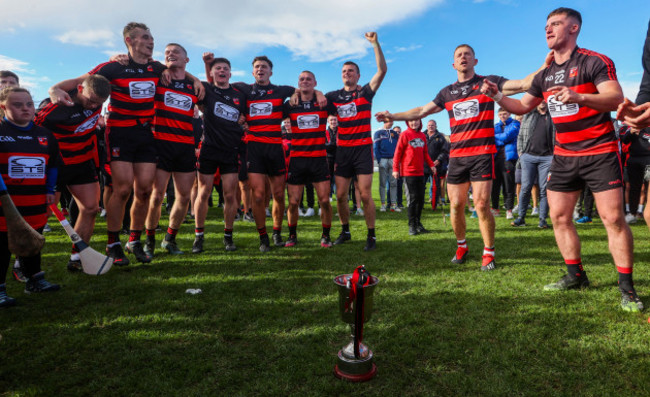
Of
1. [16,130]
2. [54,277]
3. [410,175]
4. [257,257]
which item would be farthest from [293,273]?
[410,175]

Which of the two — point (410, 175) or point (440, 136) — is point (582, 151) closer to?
point (410, 175)

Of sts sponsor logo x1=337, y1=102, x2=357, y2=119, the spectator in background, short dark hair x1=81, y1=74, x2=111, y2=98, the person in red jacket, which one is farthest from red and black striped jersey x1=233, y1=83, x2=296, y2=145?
the spectator in background

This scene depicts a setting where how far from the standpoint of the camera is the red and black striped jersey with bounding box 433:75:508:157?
449 centimetres

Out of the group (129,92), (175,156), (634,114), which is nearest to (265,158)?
(175,156)

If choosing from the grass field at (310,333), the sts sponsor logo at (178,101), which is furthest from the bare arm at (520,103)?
the sts sponsor logo at (178,101)

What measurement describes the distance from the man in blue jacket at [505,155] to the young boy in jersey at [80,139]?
8.45m

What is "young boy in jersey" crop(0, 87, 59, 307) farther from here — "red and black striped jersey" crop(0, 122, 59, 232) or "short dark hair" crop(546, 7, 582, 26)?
"short dark hair" crop(546, 7, 582, 26)

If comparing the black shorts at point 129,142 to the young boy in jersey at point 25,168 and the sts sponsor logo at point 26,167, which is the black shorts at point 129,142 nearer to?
the young boy in jersey at point 25,168

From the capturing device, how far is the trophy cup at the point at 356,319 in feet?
6.83

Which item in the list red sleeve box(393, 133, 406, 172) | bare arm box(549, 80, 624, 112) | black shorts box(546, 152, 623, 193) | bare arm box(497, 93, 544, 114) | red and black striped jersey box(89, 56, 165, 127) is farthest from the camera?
red sleeve box(393, 133, 406, 172)

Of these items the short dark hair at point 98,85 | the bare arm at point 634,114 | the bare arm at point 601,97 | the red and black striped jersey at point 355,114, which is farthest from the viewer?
the red and black striped jersey at point 355,114

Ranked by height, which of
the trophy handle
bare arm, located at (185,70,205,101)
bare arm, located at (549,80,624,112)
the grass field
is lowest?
the grass field

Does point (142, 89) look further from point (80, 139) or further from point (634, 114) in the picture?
point (634, 114)

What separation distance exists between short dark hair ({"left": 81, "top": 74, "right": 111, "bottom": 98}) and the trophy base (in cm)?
392
